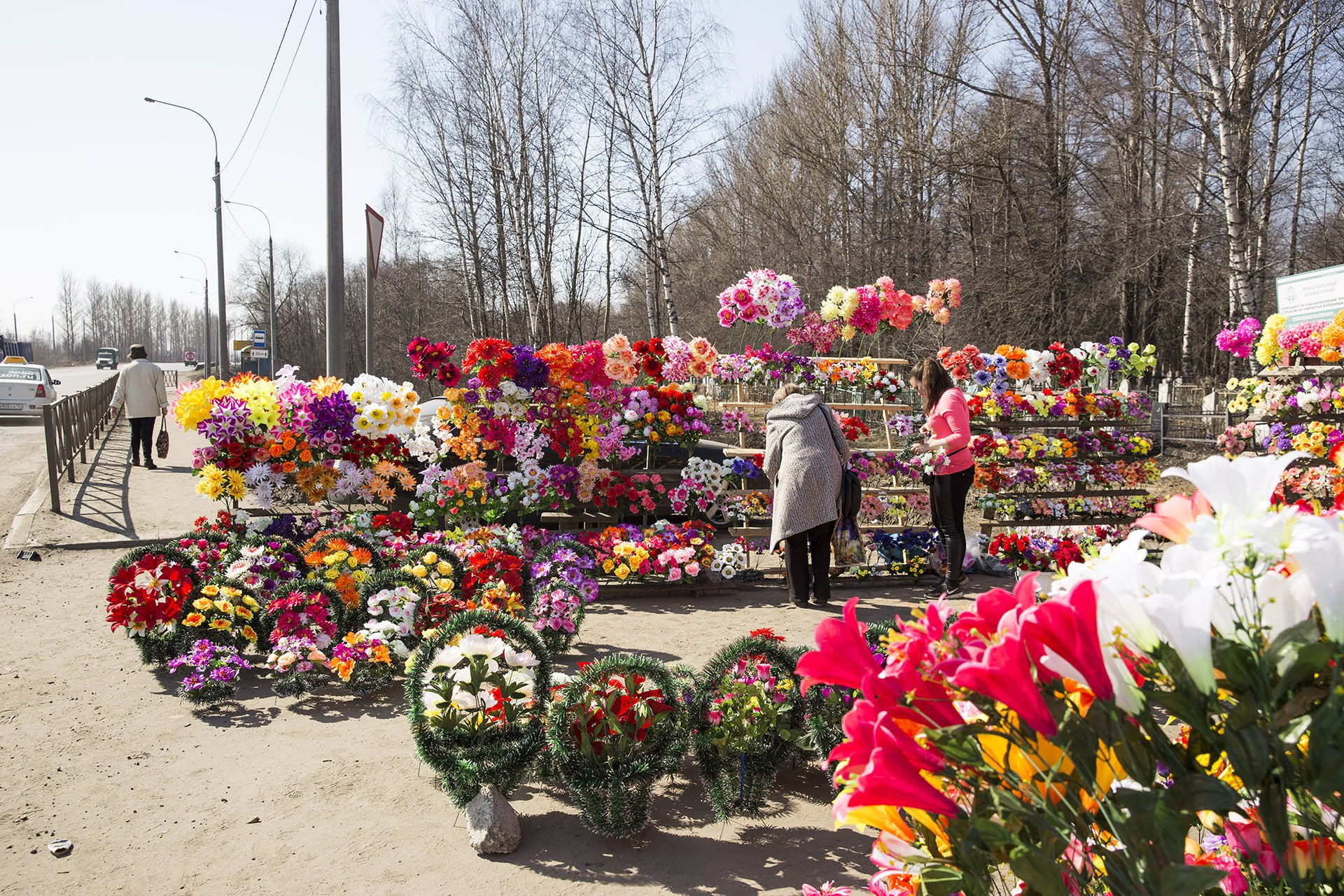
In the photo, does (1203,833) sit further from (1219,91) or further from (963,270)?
(963,270)

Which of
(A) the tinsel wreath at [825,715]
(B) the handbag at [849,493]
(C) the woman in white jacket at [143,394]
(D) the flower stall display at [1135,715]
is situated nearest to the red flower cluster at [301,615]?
(A) the tinsel wreath at [825,715]

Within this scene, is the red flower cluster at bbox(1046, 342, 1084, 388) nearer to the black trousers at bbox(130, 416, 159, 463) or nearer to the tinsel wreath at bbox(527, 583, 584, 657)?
the tinsel wreath at bbox(527, 583, 584, 657)

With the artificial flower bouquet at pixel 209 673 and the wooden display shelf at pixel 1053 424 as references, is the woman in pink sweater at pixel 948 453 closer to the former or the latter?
the wooden display shelf at pixel 1053 424

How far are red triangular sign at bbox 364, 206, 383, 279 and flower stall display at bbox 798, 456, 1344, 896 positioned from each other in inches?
306

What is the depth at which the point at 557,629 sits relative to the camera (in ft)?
18.2

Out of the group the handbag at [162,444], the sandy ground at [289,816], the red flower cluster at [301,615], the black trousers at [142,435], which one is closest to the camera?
the sandy ground at [289,816]

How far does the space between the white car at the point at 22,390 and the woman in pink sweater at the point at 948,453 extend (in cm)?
2357

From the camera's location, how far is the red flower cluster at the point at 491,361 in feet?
24.3

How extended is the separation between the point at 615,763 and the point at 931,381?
469 cm

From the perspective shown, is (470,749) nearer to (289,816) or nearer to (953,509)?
(289,816)

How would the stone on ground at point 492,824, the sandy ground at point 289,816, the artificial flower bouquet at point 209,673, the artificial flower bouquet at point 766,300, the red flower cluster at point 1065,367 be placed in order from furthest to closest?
1. the red flower cluster at point 1065,367
2. the artificial flower bouquet at point 766,300
3. the artificial flower bouquet at point 209,673
4. the stone on ground at point 492,824
5. the sandy ground at point 289,816

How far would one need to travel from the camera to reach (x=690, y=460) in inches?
324

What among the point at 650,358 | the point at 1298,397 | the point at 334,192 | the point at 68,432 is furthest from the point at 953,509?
the point at 68,432

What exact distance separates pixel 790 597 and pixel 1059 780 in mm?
6413
